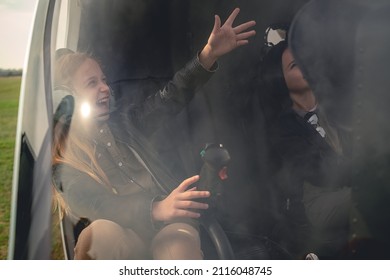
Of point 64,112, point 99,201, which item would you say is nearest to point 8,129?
point 64,112

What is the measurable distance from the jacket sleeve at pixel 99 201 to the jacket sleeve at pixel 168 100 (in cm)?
23

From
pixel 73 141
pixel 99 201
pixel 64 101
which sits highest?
pixel 64 101

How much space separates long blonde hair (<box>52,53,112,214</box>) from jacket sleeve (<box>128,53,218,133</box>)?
155mm

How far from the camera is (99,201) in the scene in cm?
159

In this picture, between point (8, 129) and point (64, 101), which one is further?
point (8, 129)

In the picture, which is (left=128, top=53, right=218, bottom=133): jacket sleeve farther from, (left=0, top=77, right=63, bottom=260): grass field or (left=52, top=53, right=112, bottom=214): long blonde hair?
(left=0, top=77, right=63, bottom=260): grass field

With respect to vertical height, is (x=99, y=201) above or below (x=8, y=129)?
below

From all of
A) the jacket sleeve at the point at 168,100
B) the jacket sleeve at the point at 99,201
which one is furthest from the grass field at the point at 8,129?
the jacket sleeve at the point at 168,100

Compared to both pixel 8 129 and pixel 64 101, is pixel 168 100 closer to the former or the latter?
pixel 64 101

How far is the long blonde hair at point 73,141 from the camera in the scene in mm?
1604

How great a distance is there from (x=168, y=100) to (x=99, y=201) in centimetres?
39

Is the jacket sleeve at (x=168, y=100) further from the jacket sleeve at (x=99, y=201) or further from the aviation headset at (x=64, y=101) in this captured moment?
the jacket sleeve at (x=99, y=201)

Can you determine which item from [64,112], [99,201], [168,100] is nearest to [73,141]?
[64,112]

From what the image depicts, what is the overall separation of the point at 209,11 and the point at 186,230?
690 mm
